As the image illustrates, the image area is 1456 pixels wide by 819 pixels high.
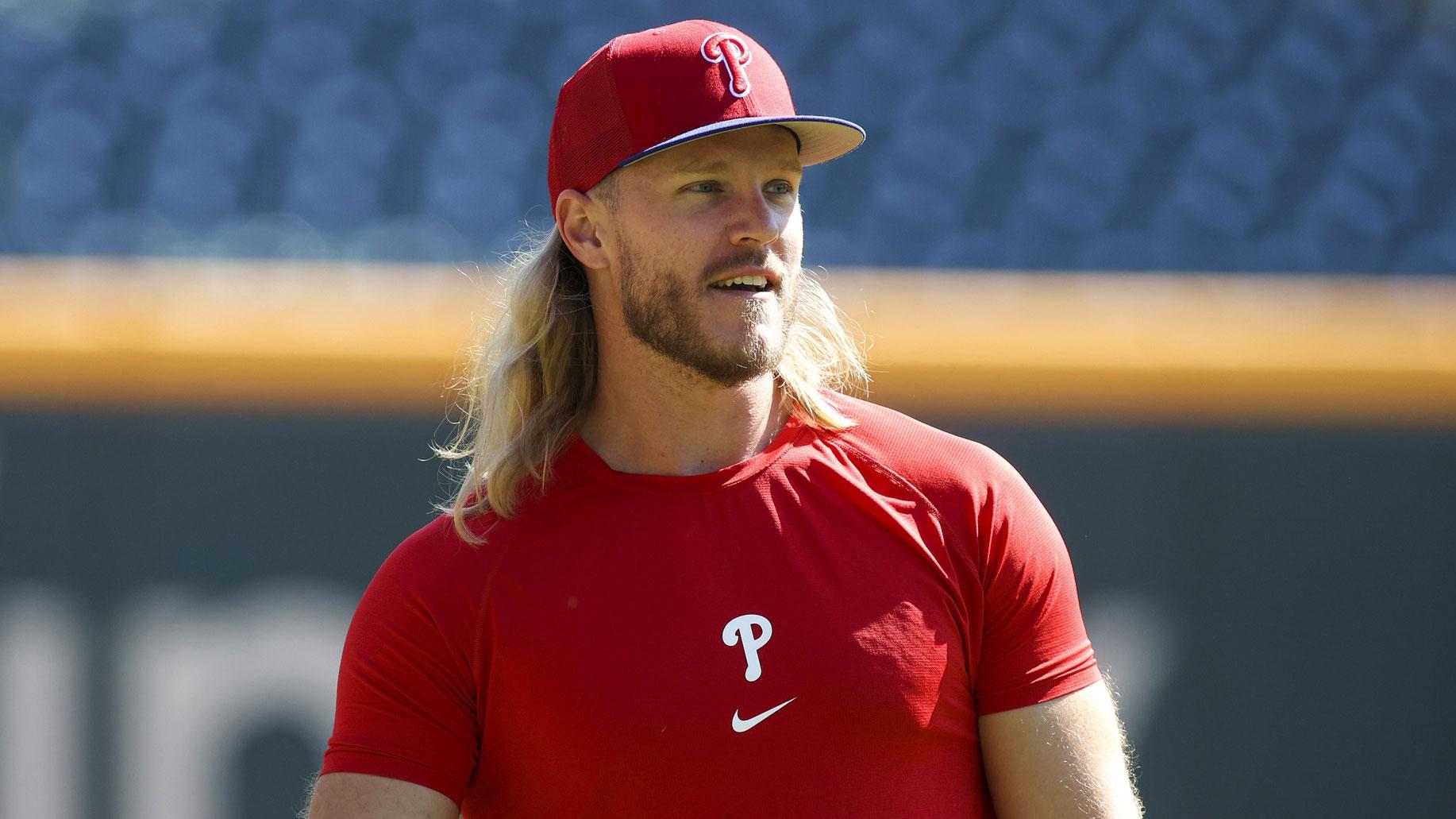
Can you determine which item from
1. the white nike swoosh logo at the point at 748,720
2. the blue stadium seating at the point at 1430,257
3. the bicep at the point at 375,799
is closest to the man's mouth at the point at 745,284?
the white nike swoosh logo at the point at 748,720

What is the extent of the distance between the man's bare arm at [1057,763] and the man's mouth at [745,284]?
1.94ft

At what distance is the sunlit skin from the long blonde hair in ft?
0.17

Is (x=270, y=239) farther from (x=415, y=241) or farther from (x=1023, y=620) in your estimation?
(x=1023, y=620)

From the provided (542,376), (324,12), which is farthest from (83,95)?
(542,376)

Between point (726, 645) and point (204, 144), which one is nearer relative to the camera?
point (726, 645)

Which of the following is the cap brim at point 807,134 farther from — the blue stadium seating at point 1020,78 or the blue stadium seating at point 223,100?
the blue stadium seating at point 223,100

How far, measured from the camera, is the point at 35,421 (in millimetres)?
3084

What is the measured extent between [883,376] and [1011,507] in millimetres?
1498

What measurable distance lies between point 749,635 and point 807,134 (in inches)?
26.8

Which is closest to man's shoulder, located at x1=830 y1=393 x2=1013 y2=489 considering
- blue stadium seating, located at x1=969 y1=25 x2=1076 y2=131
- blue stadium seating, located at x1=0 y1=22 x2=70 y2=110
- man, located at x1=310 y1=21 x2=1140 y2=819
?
man, located at x1=310 y1=21 x2=1140 y2=819

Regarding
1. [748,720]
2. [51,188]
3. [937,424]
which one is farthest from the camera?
[51,188]

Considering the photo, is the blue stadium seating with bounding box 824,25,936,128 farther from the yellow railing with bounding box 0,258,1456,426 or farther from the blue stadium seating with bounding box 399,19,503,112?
the yellow railing with bounding box 0,258,1456,426

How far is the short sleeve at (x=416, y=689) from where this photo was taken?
172 cm

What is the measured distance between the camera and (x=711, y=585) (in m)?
1.73
